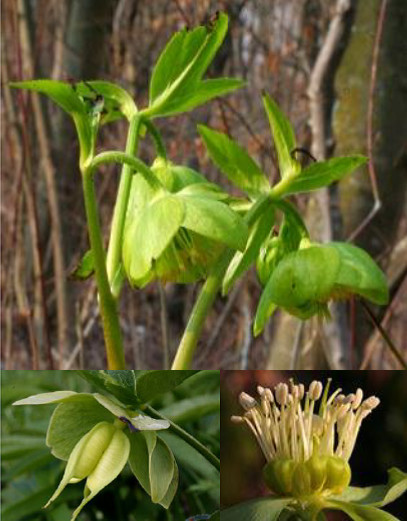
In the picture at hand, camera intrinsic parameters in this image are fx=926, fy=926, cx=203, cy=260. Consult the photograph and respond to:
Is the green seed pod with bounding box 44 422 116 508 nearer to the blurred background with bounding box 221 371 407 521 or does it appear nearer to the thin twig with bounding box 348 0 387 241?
the blurred background with bounding box 221 371 407 521

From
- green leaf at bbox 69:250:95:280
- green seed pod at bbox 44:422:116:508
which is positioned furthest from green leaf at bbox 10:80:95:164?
green seed pod at bbox 44:422:116:508

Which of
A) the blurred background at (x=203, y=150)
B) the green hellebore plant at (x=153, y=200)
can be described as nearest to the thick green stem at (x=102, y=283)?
the green hellebore plant at (x=153, y=200)

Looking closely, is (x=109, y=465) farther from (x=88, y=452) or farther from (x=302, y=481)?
(x=302, y=481)

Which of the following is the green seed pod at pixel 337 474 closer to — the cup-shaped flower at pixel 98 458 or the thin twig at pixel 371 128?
the cup-shaped flower at pixel 98 458

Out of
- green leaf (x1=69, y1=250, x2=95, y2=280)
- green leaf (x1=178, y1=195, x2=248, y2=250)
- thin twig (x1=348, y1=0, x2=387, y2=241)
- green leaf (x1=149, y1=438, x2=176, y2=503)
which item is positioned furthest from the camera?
thin twig (x1=348, y1=0, x2=387, y2=241)

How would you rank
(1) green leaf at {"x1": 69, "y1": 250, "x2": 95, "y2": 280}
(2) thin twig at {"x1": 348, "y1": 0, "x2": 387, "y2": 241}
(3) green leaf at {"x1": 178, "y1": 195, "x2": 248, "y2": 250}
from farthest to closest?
(2) thin twig at {"x1": 348, "y1": 0, "x2": 387, "y2": 241} → (1) green leaf at {"x1": 69, "y1": 250, "x2": 95, "y2": 280} → (3) green leaf at {"x1": 178, "y1": 195, "x2": 248, "y2": 250}

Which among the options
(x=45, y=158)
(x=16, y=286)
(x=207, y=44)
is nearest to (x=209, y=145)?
(x=207, y=44)
